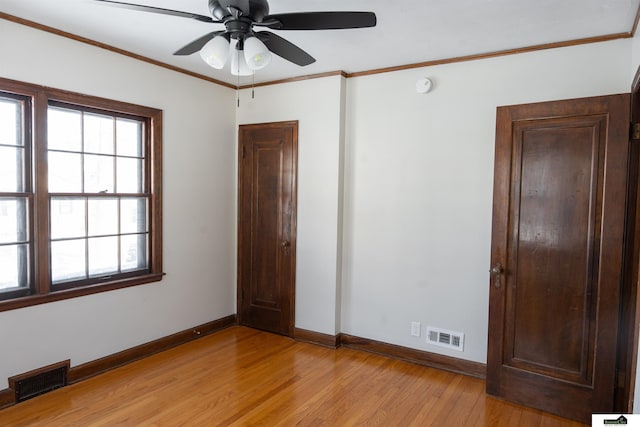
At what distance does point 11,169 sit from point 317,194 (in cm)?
239

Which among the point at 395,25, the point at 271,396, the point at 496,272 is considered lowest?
the point at 271,396

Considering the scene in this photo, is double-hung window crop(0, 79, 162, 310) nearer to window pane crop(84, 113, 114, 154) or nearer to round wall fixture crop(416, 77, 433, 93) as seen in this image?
window pane crop(84, 113, 114, 154)

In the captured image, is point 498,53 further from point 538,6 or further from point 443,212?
point 443,212

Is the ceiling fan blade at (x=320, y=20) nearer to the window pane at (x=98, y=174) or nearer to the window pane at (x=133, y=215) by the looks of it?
the window pane at (x=98, y=174)

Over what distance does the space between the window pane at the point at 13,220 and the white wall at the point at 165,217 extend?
0.51 meters

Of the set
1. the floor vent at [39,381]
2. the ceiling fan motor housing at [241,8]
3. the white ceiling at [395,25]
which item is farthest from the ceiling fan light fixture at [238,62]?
the floor vent at [39,381]

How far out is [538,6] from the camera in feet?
7.81

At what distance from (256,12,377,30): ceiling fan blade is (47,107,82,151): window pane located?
6.40 ft

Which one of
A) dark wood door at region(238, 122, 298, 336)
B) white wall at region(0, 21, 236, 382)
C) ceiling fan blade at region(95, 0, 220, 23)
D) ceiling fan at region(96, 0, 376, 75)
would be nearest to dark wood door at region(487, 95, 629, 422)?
ceiling fan at region(96, 0, 376, 75)

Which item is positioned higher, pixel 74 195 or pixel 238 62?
pixel 238 62

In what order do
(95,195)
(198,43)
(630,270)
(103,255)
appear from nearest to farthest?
(198,43) → (630,270) → (95,195) → (103,255)

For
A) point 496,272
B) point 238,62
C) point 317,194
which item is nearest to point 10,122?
point 238,62

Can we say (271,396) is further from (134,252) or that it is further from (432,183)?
(432,183)

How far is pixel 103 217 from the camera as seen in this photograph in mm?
3311
